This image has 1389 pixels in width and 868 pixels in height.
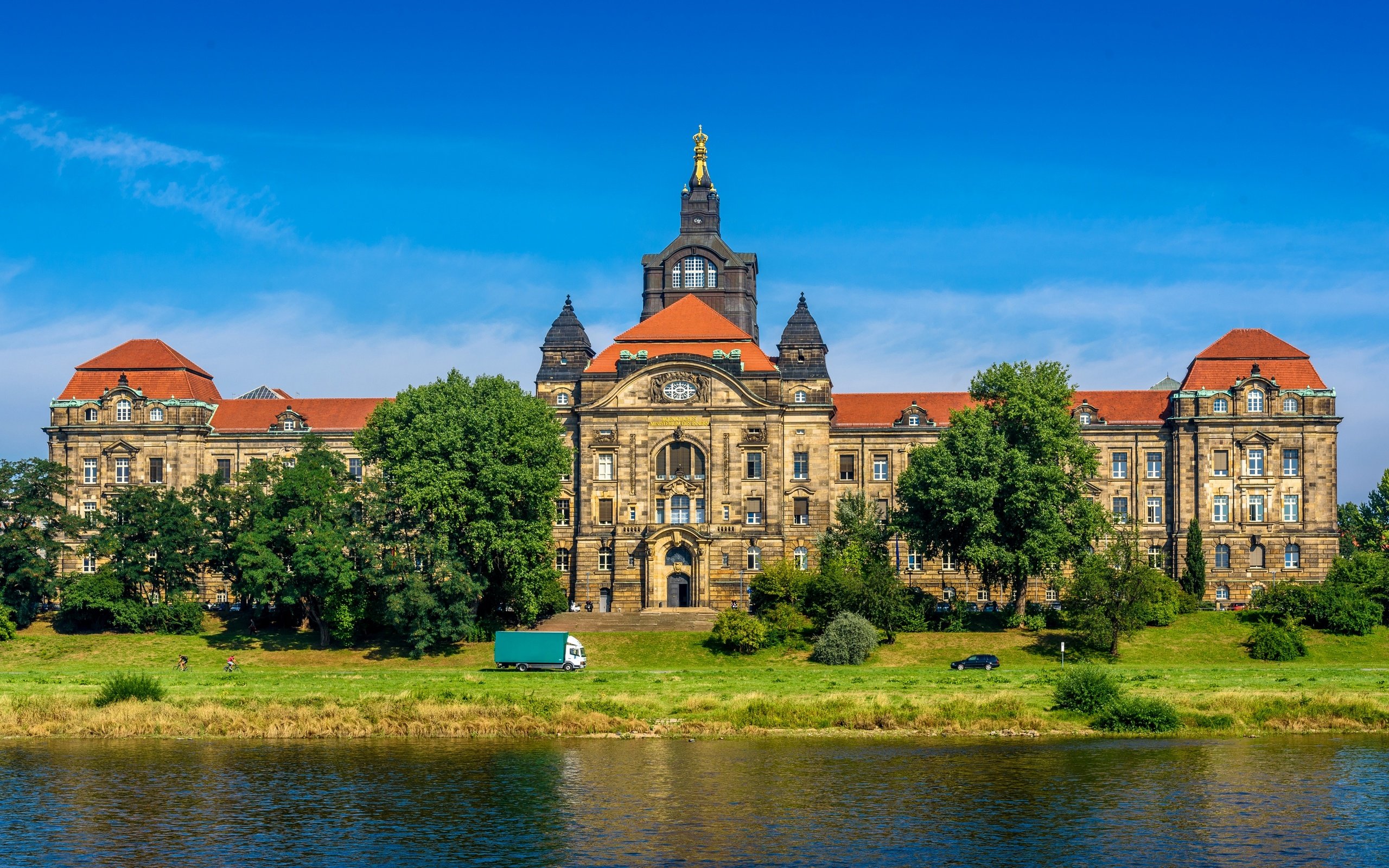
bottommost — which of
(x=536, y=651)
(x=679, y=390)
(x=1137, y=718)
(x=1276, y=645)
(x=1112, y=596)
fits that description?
Result: (x=1137, y=718)

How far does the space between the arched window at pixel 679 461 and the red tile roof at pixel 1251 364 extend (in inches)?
1379

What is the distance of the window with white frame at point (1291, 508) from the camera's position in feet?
320

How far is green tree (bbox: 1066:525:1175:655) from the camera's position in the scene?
73.7 m

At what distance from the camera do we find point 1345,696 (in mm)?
56469

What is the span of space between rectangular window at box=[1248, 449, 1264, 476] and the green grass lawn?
20.0 m

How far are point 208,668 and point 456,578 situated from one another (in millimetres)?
13436

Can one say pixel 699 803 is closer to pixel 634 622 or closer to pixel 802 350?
pixel 634 622

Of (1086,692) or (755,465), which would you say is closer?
(1086,692)

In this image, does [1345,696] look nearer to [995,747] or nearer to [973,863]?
[995,747]

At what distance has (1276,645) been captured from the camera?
7431 cm

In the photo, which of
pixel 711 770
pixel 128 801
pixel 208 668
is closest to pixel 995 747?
pixel 711 770

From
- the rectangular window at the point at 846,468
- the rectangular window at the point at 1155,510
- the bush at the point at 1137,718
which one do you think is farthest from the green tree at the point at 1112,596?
the rectangular window at the point at 846,468

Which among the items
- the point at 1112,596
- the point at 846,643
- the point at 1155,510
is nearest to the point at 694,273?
the point at 1155,510

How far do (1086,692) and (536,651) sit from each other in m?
27.4
